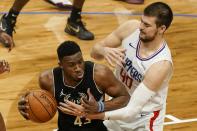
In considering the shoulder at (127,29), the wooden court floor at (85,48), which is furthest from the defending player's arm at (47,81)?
the wooden court floor at (85,48)

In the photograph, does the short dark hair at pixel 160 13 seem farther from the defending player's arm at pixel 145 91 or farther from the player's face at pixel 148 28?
the defending player's arm at pixel 145 91

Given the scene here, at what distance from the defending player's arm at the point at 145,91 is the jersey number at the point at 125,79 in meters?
0.35

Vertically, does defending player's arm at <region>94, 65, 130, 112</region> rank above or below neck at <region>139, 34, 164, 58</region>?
below

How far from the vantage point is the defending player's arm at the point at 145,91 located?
486cm

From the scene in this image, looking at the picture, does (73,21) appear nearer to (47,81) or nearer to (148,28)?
(47,81)

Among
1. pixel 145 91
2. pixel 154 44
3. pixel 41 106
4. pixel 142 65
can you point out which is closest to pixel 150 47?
pixel 154 44

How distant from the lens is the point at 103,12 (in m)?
9.82

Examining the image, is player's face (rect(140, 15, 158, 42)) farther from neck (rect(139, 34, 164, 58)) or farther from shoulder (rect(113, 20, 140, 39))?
shoulder (rect(113, 20, 140, 39))

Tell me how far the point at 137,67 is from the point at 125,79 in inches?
8.8

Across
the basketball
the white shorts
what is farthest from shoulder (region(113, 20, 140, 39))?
the basketball

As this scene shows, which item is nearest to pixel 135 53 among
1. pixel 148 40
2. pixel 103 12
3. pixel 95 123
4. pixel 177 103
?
pixel 148 40

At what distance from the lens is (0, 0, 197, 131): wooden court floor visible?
6777 millimetres

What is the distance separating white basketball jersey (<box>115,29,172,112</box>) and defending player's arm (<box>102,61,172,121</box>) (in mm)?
105

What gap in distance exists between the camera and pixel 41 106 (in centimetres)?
498
